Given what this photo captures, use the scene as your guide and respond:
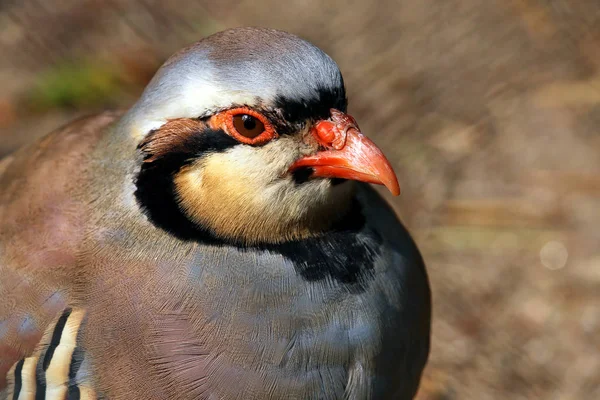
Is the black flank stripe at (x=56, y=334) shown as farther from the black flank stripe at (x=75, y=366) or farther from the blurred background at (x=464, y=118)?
the blurred background at (x=464, y=118)

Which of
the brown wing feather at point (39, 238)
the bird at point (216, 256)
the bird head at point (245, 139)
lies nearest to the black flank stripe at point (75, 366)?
the bird at point (216, 256)

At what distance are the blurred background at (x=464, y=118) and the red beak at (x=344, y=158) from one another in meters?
2.11

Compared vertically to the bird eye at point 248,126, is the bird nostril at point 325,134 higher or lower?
lower

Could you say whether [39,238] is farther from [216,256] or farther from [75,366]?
[216,256]

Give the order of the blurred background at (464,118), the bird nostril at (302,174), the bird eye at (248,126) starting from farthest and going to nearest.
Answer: the blurred background at (464,118)
the bird nostril at (302,174)
the bird eye at (248,126)

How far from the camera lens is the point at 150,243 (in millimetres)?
2566

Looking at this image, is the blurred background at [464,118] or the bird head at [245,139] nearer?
the bird head at [245,139]

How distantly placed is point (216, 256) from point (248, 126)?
0.41m

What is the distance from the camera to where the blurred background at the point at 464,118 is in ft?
14.7

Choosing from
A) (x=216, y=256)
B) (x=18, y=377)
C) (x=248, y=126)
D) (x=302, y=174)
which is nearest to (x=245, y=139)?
(x=248, y=126)

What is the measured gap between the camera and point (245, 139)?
242cm

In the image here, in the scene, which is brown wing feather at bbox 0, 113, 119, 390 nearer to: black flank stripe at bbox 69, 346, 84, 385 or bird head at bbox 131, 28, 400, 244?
black flank stripe at bbox 69, 346, 84, 385

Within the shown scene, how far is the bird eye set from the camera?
2406 mm

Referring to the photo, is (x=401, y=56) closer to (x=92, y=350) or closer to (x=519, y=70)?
(x=519, y=70)
